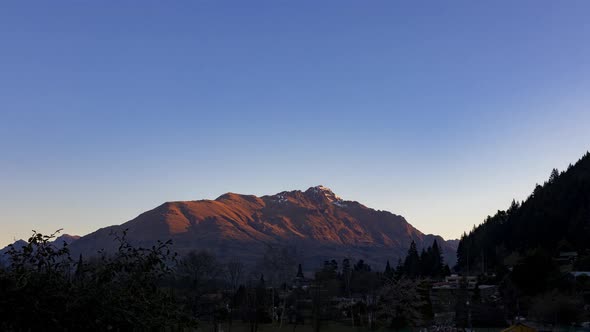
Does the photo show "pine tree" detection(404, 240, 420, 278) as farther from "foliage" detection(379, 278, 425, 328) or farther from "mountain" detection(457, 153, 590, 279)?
"foliage" detection(379, 278, 425, 328)

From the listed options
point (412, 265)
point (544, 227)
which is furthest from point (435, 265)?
point (544, 227)

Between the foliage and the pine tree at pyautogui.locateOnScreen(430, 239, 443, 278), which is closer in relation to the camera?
the foliage

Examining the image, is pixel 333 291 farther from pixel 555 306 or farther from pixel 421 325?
pixel 555 306

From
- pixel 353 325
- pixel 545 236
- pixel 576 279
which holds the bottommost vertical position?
pixel 353 325

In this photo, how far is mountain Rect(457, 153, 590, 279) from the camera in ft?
341

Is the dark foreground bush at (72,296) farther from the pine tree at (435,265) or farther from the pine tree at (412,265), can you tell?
the pine tree at (435,265)

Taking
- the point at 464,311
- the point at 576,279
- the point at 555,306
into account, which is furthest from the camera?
the point at 576,279

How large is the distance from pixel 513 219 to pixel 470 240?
587 inches

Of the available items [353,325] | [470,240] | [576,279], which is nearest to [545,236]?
[470,240]

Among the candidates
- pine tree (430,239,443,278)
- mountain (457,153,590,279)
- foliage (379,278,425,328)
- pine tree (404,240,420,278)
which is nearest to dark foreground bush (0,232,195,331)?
foliage (379,278,425,328)

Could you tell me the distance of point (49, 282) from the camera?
7035mm

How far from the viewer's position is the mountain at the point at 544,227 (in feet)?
341

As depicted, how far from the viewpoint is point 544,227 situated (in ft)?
359

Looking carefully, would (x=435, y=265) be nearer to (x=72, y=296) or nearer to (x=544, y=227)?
(x=544, y=227)
